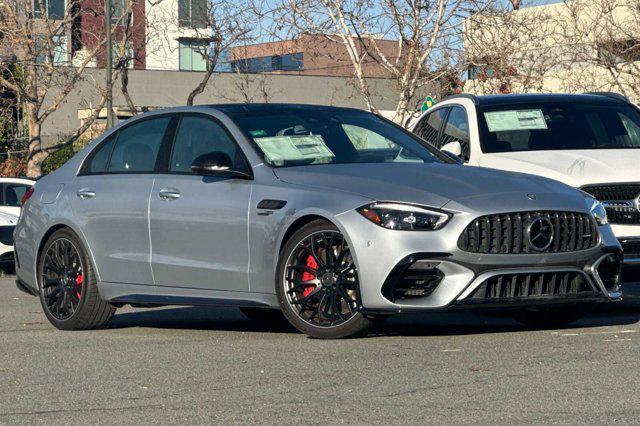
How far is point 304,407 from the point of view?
6.07 meters

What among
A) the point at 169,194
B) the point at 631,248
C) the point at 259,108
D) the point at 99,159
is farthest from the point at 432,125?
the point at 169,194

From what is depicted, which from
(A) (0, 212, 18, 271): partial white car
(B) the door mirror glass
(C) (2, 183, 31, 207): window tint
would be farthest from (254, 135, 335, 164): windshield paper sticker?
(C) (2, 183, 31, 207): window tint

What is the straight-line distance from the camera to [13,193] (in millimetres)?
19094

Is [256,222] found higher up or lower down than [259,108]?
lower down

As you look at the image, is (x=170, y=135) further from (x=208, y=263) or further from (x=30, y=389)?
(x=30, y=389)

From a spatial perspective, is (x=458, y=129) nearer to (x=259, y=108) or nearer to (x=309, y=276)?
(x=259, y=108)

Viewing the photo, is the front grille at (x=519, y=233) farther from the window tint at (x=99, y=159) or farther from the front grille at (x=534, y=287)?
the window tint at (x=99, y=159)

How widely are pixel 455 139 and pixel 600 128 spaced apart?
1255 mm

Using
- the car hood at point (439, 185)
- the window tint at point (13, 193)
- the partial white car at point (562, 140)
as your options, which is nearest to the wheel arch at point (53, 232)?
the car hood at point (439, 185)

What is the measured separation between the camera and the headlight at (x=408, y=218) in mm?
7984

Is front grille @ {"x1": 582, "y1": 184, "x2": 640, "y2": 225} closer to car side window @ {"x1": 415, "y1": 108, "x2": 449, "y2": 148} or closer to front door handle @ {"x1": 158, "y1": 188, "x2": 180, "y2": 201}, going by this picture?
car side window @ {"x1": 415, "y1": 108, "x2": 449, "y2": 148}

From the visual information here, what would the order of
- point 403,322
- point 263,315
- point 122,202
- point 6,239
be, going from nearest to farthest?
point 122,202
point 403,322
point 263,315
point 6,239

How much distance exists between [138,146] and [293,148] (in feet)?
4.60

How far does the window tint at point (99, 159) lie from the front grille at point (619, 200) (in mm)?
3511
